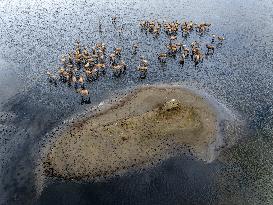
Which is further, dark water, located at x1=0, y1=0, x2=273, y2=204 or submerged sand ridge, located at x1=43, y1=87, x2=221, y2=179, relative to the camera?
submerged sand ridge, located at x1=43, y1=87, x2=221, y2=179

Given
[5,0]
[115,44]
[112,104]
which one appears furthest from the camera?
[5,0]

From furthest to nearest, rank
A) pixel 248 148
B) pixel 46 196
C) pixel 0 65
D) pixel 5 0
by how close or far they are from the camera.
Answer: pixel 5 0 → pixel 0 65 → pixel 248 148 → pixel 46 196

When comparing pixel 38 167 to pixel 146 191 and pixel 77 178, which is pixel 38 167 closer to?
pixel 77 178

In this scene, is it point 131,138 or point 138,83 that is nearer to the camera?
point 131,138

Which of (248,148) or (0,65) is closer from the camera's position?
(248,148)

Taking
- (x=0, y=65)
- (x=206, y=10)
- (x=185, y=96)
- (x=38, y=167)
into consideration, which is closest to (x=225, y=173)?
(x=185, y=96)
